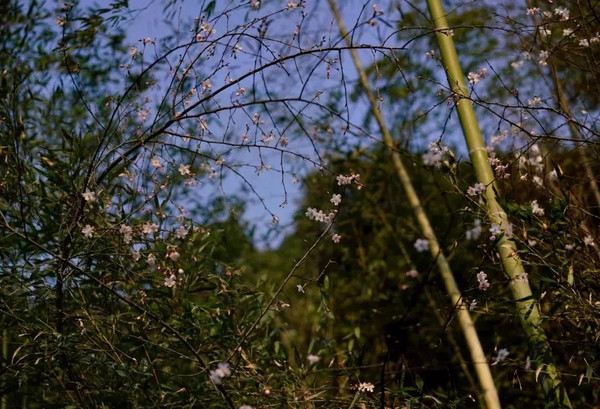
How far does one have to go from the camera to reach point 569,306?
7.48 feet

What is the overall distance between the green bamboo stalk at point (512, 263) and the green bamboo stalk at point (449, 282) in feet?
0.63

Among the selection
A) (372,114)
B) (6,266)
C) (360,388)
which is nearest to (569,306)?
(360,388)

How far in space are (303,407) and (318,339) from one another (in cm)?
77

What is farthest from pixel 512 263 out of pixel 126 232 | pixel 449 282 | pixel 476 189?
pixel 126 232

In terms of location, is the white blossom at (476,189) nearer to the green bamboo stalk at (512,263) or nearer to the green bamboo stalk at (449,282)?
the green bamboo stalk at (512,263)

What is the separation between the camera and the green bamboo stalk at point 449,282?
281 cm

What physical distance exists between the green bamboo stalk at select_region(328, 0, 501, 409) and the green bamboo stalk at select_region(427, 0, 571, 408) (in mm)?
193

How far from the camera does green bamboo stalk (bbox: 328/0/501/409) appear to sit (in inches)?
111

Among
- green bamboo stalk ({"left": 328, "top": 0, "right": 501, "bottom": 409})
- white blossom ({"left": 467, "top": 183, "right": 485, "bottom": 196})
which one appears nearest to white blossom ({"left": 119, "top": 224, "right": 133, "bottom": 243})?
green bamboo stalk ({"left": 328, "top": 0, "right": 501, "bottom": 409})

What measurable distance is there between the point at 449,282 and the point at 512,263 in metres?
0.96

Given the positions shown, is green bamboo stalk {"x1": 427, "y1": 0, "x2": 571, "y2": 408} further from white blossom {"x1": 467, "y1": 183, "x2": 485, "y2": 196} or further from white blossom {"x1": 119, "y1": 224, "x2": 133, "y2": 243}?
white blossom {"x1": 119, "y1": 224, "x2": 133, "y2": 243}

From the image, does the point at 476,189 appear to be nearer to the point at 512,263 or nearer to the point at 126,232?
the point at 512,263

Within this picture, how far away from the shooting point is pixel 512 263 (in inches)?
98.2

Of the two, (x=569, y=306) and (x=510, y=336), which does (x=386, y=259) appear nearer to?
(x=510, y=336)
